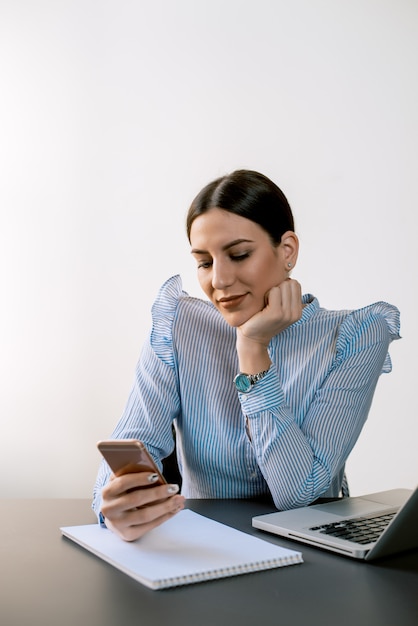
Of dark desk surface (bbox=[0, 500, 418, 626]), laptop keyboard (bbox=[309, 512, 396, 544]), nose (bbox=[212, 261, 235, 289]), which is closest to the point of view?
dark desk surface (bbox=[0, 500, 418, 626])

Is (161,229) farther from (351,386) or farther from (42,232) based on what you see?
(351,386)

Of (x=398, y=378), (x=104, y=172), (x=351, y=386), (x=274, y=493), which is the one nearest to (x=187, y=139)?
(x=104, y=172)

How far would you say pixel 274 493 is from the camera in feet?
4.49

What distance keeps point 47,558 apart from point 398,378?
7.54ft

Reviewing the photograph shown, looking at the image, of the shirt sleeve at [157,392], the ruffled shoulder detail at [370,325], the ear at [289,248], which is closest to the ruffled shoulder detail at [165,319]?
the shirt sleeve at [157,392]

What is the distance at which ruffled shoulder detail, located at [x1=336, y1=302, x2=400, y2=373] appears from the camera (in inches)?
64.1

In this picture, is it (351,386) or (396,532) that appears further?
(351,386)

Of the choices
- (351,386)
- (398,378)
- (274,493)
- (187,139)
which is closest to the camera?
(274,493)

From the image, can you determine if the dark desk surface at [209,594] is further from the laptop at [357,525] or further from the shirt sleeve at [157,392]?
the shirt sleeve at [157,392]

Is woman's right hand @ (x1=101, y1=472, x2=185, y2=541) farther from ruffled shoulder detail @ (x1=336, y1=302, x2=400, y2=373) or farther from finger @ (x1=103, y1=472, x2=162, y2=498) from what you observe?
ruffled shoulder detail @ (x1=336, y1=302, x2=400, y2=373)

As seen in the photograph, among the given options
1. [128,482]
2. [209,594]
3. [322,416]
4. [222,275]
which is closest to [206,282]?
[222,275]

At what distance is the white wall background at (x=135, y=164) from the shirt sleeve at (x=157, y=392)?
1530 mm

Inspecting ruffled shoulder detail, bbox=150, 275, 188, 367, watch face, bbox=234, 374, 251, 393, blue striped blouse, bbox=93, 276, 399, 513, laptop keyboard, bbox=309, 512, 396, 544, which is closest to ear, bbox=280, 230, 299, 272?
blue striped blouse, bbox=93, 276, 399, 513

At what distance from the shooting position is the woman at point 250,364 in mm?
1447
